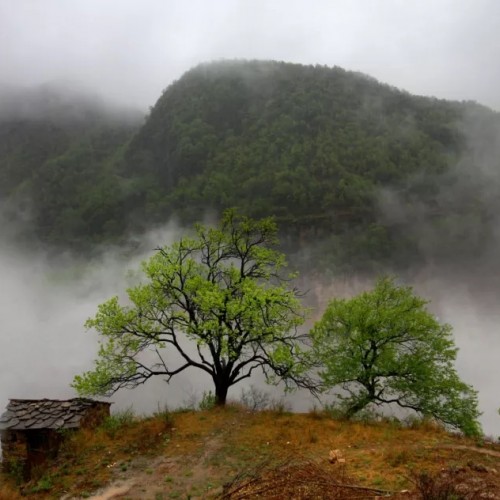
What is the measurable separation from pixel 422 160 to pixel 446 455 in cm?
9747

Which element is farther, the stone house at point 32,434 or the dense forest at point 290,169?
the dense forest at point 290,169

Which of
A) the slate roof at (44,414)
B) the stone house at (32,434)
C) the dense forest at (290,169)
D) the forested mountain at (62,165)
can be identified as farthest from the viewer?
the forested mountain at (62,165)

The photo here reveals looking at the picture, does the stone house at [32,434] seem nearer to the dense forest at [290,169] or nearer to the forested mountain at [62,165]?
the dense forest at [290,169]

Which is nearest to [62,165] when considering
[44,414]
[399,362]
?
[44,414]

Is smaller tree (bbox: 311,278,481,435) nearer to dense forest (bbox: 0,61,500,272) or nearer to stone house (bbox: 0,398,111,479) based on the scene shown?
stone house (bbox: 0,398,111,479)

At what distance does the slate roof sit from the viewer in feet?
48.0

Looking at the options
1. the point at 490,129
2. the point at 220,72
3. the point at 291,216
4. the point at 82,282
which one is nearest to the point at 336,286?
the point at 291,216

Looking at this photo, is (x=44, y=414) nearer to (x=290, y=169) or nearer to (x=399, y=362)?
(x=399, y=362)

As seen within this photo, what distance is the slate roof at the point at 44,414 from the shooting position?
14.6 m

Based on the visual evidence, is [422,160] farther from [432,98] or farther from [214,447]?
[214,447]

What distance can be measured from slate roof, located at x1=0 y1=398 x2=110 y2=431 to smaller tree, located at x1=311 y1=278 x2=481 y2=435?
9.09 meters

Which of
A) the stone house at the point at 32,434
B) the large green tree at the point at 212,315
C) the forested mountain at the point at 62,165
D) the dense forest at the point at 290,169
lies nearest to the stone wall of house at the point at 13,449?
the stone house at the point at 32,434

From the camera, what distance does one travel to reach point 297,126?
4102 inches

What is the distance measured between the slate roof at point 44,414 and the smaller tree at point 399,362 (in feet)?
29.8
